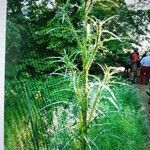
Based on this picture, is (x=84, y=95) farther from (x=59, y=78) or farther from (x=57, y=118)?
(x=57, y=118)

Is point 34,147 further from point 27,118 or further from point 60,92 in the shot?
point 60,92

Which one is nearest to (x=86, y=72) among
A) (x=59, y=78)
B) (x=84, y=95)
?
(x=84, y=95)

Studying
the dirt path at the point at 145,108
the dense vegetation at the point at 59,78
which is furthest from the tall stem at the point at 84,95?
the dirt path at the point at 145,108

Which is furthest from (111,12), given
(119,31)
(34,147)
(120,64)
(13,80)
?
(34,147)

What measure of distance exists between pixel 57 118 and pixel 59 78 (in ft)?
0.71

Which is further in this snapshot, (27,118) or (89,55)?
(27,118)

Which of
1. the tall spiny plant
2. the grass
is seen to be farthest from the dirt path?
the tall spiny plant

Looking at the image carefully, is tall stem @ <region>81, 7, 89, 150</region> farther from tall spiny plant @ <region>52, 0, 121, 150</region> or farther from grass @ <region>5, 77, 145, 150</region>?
grass @ <region>5, 77, 145, 150</region>

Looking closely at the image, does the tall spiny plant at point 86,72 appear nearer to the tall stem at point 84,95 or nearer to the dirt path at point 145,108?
the tall stem at point 84,95

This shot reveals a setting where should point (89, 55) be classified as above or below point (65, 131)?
above

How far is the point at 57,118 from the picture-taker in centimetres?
212

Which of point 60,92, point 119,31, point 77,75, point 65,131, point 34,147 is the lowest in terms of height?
point 34,147

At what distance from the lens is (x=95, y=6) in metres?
1.96

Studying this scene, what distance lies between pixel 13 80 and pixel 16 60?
10 centimetres
